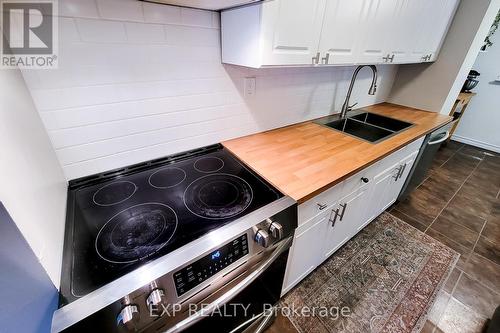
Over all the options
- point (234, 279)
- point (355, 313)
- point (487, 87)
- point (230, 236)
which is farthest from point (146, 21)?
point (487, 87)

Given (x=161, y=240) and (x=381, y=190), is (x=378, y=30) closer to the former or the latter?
(x=381, y=190)

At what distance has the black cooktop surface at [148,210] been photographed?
62cm

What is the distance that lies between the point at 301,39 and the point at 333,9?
0.77ft

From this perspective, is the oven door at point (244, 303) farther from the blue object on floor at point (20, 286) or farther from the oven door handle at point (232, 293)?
the blue object on floor at point (20, 286)

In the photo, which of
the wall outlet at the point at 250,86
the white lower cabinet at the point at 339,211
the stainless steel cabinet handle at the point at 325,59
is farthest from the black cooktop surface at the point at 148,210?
the stainless steel cabinet handle at the point at 325,59

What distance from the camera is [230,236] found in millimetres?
703

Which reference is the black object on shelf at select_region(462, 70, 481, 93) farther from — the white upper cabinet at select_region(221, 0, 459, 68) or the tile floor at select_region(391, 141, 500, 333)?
the white upper cabinet at select_region(221, 0, 459, 68)

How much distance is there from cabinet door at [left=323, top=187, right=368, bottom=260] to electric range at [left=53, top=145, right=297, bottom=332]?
455 millimetres

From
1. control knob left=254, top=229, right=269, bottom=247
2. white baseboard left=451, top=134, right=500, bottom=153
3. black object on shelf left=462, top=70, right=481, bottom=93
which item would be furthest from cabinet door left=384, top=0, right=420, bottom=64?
white baseboard left=451, top=134, right=500, bottom=153

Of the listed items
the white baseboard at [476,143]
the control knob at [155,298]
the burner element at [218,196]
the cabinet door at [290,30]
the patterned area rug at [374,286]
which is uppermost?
the cabinet door at [290,30]

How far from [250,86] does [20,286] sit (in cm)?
119

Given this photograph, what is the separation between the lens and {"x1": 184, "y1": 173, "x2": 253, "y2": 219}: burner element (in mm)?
825

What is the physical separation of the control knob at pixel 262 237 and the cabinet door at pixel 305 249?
31 cm

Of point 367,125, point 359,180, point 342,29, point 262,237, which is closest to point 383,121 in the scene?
point 367,125
